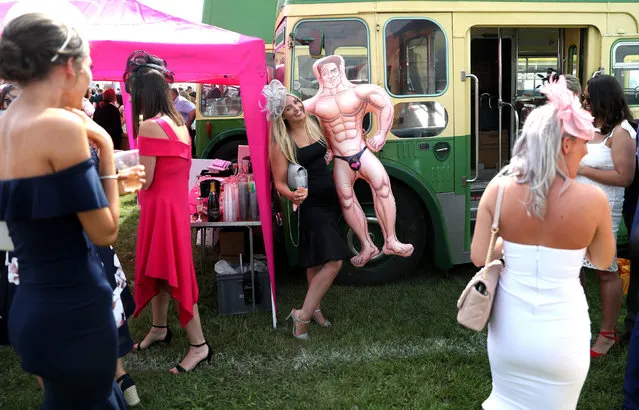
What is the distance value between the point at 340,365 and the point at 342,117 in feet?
6.04

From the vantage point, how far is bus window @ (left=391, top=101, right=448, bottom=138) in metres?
5.06

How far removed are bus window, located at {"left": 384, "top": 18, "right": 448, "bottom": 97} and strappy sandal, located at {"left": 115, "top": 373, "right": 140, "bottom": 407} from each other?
3081mm

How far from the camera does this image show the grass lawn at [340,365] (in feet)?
11.4

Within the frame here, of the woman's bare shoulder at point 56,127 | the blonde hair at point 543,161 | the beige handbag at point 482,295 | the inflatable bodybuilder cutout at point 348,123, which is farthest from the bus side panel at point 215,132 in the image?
the woman's bare shoulder at point 56,127

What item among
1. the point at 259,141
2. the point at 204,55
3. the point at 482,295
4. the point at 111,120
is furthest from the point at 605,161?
the point at 111,120

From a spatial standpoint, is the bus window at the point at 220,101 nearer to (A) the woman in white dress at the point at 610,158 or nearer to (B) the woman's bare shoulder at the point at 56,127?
(A) the woman in white dress at the point at 610,158

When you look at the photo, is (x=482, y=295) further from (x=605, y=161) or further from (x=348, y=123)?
(x=348, y=123)

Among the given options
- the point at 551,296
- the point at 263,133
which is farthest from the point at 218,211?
the point at 551,296

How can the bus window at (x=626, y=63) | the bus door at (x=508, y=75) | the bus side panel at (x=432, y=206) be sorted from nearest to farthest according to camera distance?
1. the bus side panel at (x=432, y=206)
2. the bus window at (x=626, y=63)
3. the bus door at (x=508, y=75)

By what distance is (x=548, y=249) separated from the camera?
2111 millimetres

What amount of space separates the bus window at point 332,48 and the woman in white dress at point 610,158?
187cm

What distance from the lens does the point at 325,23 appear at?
498cm

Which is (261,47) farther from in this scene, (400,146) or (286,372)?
(286,372)

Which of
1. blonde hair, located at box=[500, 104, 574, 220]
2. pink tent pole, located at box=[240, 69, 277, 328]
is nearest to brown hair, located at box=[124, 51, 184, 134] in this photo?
pink tent pole, located at box=[240, 69, 277, 328]
